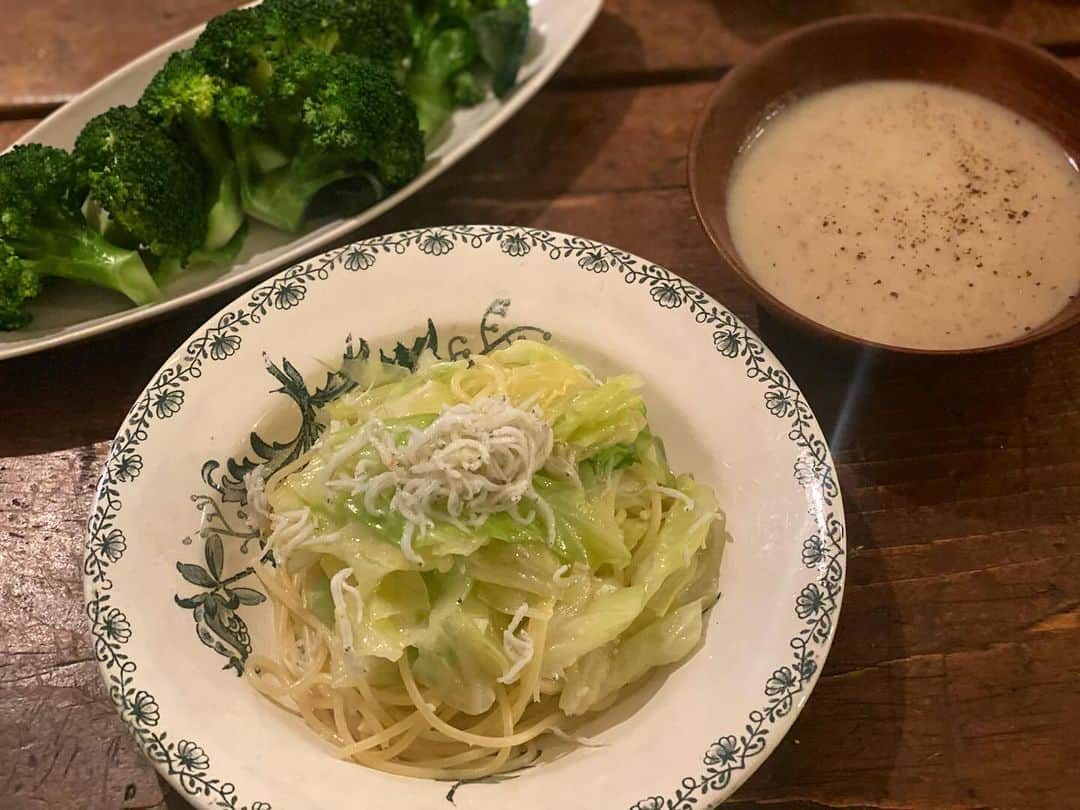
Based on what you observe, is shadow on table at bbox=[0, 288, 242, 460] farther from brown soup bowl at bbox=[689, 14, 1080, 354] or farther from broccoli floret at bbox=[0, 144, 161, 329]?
brown soup bowl at bbox=[689, 14, 1080, 354]

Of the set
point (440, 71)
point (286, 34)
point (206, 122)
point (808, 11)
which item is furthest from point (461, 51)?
point (808, 11)

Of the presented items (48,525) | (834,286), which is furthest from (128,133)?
(834,286)

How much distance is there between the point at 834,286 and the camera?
2.37 metres

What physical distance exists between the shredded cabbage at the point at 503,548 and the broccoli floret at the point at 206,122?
0.97m

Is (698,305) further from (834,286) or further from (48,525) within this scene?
(48,525)

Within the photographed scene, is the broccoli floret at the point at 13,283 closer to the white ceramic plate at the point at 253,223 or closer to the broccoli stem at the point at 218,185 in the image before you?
the white ceramic plate at the point at 253,223

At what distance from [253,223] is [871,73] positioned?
1905mm

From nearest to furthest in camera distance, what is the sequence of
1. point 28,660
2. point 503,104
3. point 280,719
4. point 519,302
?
1. point 280,719
2. point 28,660
3. point 519,302
4. point 503,104

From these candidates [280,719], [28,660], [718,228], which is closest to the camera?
[280,719]

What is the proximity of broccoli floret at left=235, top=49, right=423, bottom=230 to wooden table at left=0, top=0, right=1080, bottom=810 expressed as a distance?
0.25m

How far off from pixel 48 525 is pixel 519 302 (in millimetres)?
1246

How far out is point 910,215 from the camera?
8.18 ft

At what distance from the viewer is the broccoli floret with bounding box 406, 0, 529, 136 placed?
9.41 ft

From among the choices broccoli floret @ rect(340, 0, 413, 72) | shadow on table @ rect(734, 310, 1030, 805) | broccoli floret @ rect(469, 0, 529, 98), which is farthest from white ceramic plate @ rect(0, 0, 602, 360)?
shadow on table @ rect(734, 310, 1030, 805)
